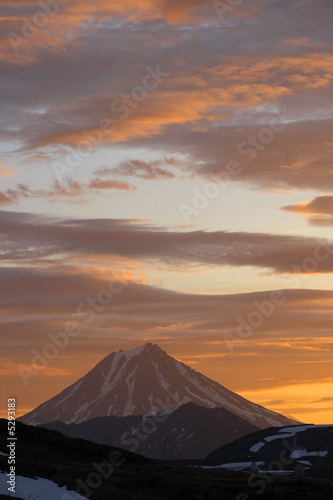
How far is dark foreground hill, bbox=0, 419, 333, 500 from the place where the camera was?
7350 centimetres

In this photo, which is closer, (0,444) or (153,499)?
(153,499)

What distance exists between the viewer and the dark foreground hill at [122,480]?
73500 mm

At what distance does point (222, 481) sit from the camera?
91.1 meters

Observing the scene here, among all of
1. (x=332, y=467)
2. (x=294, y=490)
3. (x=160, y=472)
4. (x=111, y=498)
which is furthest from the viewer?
(x=332, y=467)

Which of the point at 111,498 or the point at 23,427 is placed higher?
the point at 23,427

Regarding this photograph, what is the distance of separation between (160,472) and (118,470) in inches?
235

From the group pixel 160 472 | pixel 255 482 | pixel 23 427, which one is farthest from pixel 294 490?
pixel 23 427

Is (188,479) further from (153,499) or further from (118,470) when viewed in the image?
(153,499)

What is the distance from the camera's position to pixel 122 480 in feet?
264

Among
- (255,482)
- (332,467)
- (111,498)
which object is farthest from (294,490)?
(332,467)

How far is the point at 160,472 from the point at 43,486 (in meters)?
29.4

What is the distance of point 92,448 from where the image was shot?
4382 inches

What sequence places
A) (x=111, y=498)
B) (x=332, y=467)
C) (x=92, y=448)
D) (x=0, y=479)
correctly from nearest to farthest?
1. (x=0, y=479)
2. (x=111, y=498)
3. (x=92, y=448)
4. (x=332, y=467)

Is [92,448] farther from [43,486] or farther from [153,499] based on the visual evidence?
[43,486]
